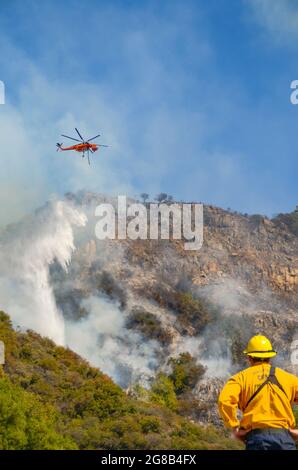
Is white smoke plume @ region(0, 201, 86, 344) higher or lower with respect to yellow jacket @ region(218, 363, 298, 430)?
higher

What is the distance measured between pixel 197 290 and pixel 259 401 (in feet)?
231

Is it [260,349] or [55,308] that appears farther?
[55,308]

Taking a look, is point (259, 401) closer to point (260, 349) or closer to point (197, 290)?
point (260, 349)

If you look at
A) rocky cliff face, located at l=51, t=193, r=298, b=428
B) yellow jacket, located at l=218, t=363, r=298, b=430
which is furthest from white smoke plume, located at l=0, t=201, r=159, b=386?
yellow jacket, located at l=218, t=363, r=298, b=430

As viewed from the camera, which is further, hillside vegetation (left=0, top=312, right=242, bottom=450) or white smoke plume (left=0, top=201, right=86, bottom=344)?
white smoke plume (left=0, top=201, right=86, bottom=344)

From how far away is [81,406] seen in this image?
34531 millimetres

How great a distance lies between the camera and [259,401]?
7.61 metres

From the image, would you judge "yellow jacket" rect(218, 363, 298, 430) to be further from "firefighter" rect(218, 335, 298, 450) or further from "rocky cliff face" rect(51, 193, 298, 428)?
"rocky cliff face" rect(51, 193, 298, 428)

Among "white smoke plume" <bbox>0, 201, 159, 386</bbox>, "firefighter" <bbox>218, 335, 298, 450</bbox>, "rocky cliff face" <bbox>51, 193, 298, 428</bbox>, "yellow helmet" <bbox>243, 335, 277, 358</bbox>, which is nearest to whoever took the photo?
"firefighter" <bbox>218, 335, 298, 450</bbox>

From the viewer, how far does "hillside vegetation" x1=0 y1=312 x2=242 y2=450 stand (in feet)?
67.2

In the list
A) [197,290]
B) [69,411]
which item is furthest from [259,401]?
[197,290]

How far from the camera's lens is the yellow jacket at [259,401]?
24.7ft

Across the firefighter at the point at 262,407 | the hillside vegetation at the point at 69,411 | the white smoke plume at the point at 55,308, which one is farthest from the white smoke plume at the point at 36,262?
the firefighter at the point at 262,407

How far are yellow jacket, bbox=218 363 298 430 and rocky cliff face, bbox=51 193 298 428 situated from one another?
1850 inches
